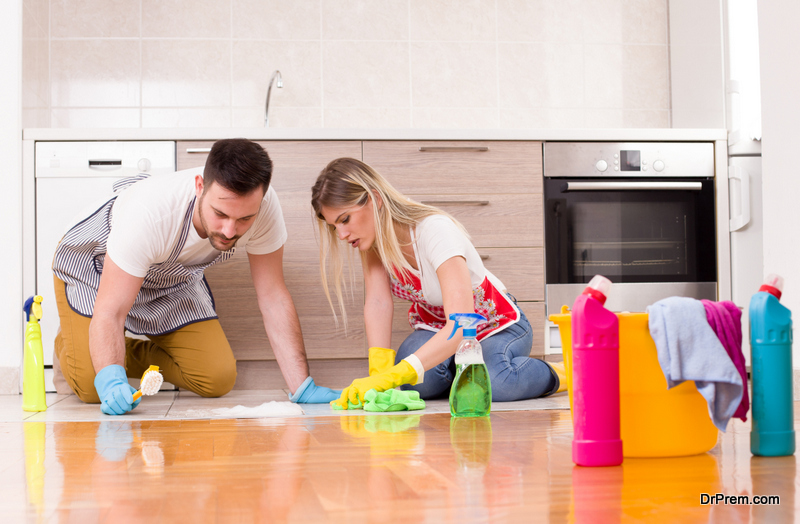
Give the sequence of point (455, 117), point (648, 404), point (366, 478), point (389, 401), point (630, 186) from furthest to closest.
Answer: point (455, 117) < point (630, 186) < point (389, 401) < point (648, 404) < point (366, 478)

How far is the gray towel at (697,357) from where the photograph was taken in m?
0.97

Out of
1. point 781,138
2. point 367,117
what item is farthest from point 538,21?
point 781,138

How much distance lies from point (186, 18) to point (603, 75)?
1941 millimetres

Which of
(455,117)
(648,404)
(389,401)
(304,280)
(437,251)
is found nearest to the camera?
(648,404)

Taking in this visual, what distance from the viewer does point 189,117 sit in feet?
9.68

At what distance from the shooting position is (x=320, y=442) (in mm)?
1237

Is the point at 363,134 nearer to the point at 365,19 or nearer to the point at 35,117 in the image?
the point at 365,19

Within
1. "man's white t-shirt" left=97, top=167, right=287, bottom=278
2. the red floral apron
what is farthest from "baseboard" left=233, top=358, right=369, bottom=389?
"man's white t-shirt" left=97, top=167, right=287, bottom=278

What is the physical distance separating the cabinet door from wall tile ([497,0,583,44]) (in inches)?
47.4

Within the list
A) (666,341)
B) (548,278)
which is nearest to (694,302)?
(666,341)

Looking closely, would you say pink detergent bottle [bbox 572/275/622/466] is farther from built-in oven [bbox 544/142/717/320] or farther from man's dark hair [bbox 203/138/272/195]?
built-in oven [bbox 544/142/717/320]

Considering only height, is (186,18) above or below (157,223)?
above

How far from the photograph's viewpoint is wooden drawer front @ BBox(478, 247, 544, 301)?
2.44 m

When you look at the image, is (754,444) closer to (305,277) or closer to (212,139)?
(305,277)
